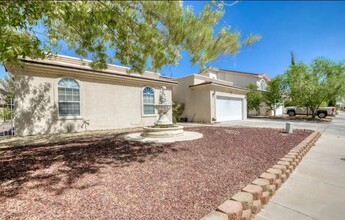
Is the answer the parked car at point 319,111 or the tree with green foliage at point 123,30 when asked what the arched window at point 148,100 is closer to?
the tree with green foliage at point 123,30

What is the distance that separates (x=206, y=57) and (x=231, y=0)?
1.90m

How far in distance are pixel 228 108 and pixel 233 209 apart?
17465 mm

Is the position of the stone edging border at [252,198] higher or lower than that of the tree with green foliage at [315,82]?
lower

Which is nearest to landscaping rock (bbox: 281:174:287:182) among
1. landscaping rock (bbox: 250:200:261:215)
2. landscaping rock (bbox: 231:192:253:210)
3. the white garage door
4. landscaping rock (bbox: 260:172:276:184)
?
landscaping rock (bbox: 260:172:276:184)

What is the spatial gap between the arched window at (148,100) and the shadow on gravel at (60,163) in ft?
25.7

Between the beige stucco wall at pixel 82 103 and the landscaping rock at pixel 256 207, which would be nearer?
the landscaping rock at pixel 256 207

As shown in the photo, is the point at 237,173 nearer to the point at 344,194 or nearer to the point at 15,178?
the point at 344,194

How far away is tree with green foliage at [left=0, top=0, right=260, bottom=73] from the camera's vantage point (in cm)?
344

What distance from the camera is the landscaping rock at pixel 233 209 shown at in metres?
2.33

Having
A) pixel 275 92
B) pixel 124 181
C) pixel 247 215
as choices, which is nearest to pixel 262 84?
pixel 275 92

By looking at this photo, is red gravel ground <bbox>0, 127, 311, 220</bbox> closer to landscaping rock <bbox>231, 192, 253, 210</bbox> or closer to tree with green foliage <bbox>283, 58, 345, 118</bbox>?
landscaping rock <bbox>231, 192, 253, 210</bbox>

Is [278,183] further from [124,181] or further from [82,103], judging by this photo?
[82,103]

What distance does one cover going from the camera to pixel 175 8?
11.5 feet

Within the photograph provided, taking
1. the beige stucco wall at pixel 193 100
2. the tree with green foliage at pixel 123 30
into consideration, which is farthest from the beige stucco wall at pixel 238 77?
the tree with green foliage at pixel 123 30
